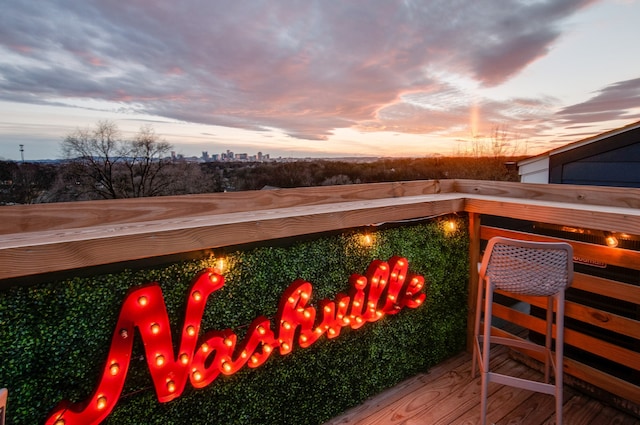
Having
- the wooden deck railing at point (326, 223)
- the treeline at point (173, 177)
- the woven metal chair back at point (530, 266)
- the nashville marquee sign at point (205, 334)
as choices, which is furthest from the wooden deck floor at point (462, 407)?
the treeline at point (173, 177)

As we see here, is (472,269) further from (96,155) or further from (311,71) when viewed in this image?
(96,155)

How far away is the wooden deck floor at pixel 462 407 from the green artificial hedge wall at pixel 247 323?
0.11 meters

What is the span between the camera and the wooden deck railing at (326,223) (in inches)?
54.4

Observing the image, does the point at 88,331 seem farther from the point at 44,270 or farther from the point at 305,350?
the point at 305,350

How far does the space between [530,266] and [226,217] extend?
1733 millimetres

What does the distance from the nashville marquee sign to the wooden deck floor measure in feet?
2.38

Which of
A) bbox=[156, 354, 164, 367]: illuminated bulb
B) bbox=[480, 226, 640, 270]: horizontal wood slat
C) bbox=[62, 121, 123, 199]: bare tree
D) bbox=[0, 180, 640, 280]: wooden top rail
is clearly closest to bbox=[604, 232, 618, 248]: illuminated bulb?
bbox=[480, 226, 640, 270]: horizontal wood slat

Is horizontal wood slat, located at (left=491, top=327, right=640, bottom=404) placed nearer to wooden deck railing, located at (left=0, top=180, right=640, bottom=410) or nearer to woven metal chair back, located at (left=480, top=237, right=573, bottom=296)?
wooden deck railing, located at (left=0, top=180, right=640, bottom=410)

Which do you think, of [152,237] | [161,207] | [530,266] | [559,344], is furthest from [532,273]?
[161,207]

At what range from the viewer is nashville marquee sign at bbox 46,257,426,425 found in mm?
1472

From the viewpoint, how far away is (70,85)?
241 cm

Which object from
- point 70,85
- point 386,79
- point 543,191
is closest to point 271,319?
point 70,85

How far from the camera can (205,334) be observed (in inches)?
70.6

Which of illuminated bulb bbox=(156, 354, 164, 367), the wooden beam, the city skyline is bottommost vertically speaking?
illuminated bulb bbox=(156, 354, 164, 367)
